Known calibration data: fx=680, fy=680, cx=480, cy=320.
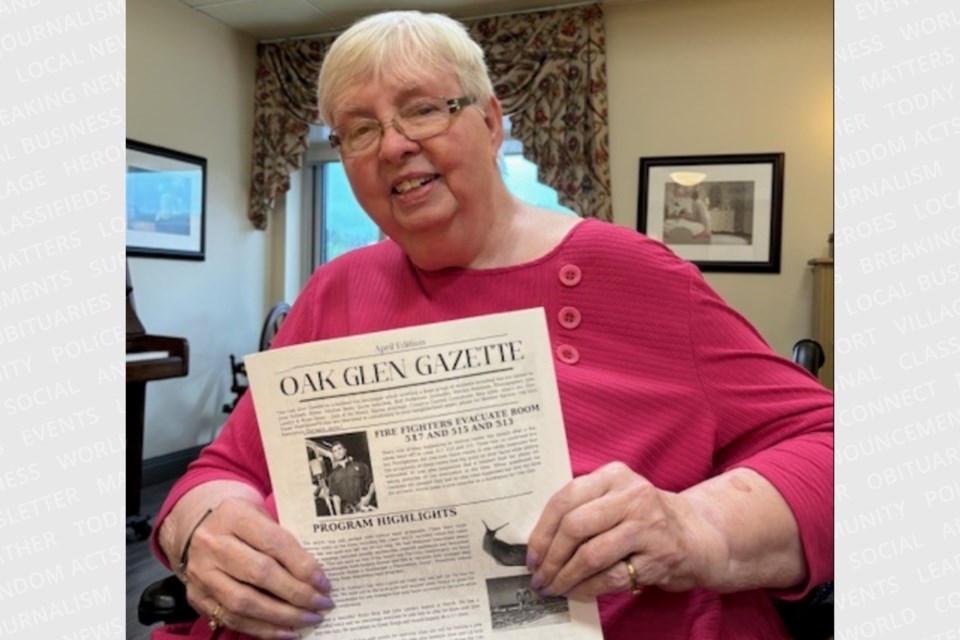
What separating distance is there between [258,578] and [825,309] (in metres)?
2.90

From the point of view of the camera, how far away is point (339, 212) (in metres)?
4.34

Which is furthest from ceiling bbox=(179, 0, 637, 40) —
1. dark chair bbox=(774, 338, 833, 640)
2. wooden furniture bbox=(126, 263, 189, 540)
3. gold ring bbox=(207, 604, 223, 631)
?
gold ring bbox=(207, 604, 223, 631)

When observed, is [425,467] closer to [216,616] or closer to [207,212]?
[216,616]

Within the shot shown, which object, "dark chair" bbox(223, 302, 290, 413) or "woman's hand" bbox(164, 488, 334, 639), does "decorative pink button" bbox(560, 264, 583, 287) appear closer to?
"woman's hand" bbox(164, 488, 334, 639)

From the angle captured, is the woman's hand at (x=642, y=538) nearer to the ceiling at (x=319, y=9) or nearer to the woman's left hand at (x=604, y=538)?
the woman's left hand at (x=604, y=538)

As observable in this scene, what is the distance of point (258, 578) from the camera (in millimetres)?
657

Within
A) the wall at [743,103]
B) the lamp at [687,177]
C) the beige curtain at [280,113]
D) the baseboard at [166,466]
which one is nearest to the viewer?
the wall at [743,103]

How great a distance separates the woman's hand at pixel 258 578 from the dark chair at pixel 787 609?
0.19m

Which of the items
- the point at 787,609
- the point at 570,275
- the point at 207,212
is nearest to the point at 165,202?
the point at 207,212

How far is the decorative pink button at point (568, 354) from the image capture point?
82 centimetres

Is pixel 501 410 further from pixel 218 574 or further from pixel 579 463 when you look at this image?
pixel 218 574

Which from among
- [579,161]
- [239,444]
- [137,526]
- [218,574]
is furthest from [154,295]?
[218,574]

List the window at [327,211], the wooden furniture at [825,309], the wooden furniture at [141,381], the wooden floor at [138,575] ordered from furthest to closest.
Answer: the window at [327,211]
the wooden furniture at [825,309]
the wooden furniture at [141,381]
the wooden floor at [138,575]

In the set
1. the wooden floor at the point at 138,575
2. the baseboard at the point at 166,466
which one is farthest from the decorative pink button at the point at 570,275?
the baseboard at the point at 166,466
